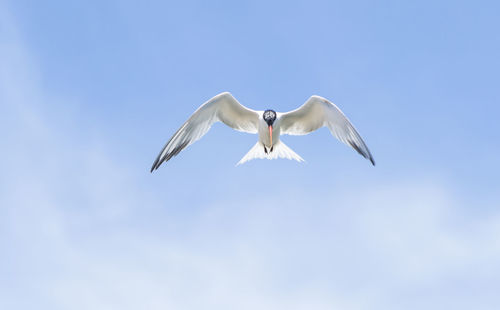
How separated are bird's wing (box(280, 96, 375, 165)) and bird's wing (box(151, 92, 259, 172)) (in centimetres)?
97

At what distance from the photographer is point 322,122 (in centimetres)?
1557

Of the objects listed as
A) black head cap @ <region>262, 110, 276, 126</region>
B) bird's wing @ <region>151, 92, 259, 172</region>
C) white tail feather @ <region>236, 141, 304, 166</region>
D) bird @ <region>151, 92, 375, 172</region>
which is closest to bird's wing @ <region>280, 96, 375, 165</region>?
bird @ <region>151, 92, 375, 172</region>

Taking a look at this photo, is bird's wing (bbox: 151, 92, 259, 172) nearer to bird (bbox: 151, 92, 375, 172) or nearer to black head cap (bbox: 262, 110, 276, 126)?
bird (bbox: 151, 92, 375, 172)

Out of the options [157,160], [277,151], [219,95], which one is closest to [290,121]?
[277,151]

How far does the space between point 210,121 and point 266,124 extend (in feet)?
5.04

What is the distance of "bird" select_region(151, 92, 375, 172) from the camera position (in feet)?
49.0

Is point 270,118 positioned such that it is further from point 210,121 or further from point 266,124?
point 210,121

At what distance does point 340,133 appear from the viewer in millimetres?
15000

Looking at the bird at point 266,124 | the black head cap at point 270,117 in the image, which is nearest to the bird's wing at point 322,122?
the bird at point 266,124

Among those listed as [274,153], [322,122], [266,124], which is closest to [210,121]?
[266,124]

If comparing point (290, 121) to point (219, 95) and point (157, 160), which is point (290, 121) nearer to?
point (219, 95)

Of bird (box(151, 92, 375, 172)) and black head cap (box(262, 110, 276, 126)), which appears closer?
bird (box(151, 92, 375, 172))

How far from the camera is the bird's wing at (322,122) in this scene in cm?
1452

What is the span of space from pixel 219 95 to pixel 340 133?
330 cm
